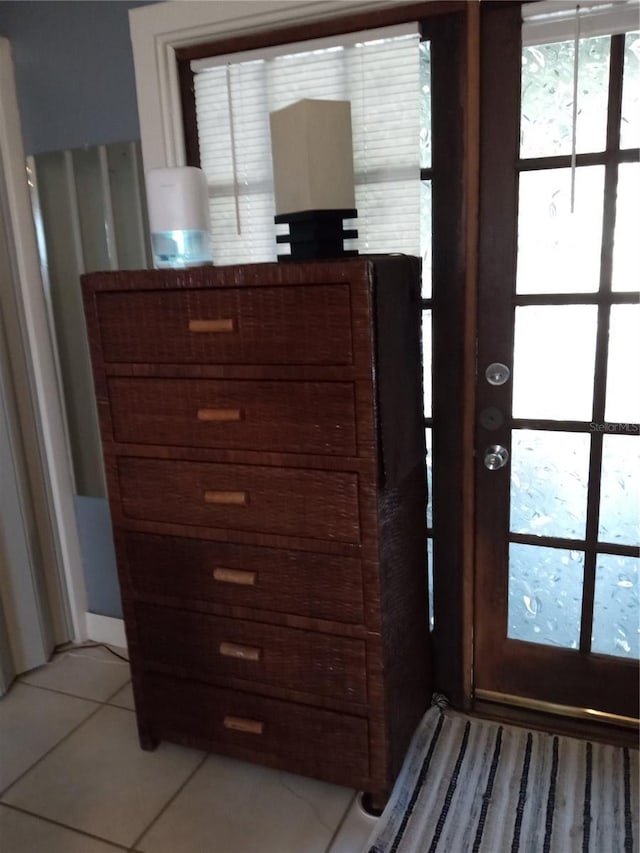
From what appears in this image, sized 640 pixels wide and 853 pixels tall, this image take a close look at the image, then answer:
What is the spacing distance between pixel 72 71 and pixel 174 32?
1.23ft

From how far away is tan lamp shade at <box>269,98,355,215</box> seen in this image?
5.25 ft

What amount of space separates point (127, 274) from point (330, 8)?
32.7 inches

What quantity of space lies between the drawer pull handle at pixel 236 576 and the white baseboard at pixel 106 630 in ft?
3.00

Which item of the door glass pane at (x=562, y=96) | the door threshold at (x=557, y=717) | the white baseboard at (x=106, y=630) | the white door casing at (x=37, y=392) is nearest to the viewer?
the door glass pane at (x=562, y=96)

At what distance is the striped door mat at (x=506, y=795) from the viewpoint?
161cm

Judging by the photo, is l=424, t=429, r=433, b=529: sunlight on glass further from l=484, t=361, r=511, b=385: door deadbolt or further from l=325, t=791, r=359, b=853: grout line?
l=325, t=791, r=359, b=853: grout line

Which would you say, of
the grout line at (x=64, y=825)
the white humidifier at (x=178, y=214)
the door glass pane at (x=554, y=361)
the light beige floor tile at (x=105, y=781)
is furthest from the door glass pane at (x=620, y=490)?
the grout line at (x=64, y=825)

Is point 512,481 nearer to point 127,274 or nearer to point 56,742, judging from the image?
point 127,274

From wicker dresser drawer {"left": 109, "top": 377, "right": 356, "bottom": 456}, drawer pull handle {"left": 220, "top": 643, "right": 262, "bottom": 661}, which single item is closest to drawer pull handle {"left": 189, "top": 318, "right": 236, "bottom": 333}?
wicker dresser drawer {"left": 109, "top": 377, "right": 356, "bottom": 456}

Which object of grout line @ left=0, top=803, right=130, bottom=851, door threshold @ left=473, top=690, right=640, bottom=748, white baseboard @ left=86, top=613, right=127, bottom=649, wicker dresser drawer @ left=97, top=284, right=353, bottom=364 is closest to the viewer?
wicker dresser drawer @ left=97, top=284, right=353, bottom=364

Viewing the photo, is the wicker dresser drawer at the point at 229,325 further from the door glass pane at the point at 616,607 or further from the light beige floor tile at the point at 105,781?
the light beige floor tile at the point at 105,781

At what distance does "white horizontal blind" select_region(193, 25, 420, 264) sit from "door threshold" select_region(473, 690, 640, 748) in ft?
4.41

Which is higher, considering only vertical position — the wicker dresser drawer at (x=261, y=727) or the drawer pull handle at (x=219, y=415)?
the drawer pull handle at (x=219, y=415)

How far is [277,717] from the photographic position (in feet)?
5.76
